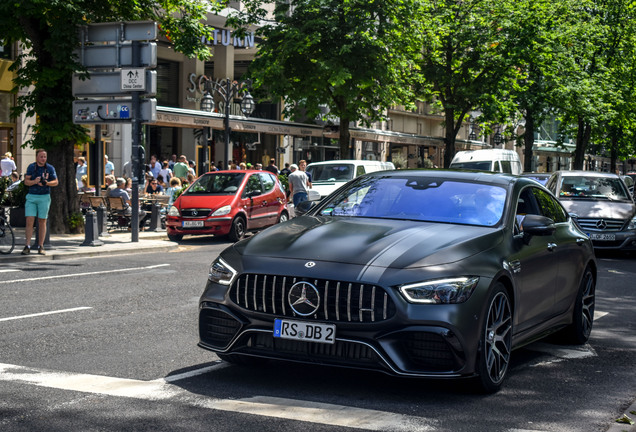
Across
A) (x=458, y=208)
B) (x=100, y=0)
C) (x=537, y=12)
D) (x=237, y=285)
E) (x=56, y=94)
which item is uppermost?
(x=537, y=12)

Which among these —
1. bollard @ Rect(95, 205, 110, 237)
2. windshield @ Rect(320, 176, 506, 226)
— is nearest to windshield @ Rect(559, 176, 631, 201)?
bollard @ Rect(95, 205, 110, 237)

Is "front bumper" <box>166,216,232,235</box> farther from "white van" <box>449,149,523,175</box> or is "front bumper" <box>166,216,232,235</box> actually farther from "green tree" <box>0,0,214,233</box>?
"white van" <box>449,149,523,175</box>

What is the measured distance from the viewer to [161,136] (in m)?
38.4

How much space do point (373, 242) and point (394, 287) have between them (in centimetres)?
54

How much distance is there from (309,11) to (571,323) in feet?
79.2

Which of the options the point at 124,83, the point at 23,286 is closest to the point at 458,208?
the point at 23,286

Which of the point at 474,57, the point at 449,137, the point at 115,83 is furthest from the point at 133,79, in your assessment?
the point at 449,137

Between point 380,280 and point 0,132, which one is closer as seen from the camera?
point 380,280

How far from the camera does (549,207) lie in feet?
26.4

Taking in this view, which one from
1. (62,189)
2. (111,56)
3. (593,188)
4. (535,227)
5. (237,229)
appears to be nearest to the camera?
(535,227)

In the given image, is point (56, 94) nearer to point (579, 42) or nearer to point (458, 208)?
point (458, 208)

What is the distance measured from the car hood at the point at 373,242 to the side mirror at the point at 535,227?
1.03ft

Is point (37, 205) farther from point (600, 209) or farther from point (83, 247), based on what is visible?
point (600, 209)

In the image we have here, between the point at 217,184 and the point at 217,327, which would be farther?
the point at 217,184
